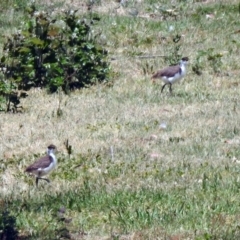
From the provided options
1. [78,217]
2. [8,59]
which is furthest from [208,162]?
[8,59]

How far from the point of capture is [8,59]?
15711 millimetres

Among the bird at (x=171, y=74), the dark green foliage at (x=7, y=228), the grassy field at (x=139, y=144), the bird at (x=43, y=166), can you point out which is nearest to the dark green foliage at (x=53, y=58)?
the grassy field at (x=139, y=144)

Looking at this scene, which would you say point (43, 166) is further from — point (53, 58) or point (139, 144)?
point (53, 58)

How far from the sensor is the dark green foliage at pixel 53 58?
48.7 ft

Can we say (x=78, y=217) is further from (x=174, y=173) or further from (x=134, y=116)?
(x=134, y=116)

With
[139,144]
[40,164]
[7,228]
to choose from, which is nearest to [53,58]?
[139,144]

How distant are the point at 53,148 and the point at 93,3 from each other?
1029cm

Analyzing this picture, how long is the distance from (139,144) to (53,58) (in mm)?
4208

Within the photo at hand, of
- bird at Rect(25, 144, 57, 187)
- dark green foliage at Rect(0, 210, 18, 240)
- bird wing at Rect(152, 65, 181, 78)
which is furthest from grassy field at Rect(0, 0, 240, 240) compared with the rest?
bird wing at Rect(152, 65, 181, 78)

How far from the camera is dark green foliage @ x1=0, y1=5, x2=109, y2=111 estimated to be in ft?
48.7

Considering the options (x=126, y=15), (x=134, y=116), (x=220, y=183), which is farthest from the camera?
(x=126, y=15)

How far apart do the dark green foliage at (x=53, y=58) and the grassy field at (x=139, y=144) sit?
1.04 ft

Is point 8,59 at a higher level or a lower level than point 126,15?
lower

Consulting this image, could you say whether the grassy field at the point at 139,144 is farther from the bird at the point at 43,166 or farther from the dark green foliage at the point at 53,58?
the dark green foliage at the point at 53,58
